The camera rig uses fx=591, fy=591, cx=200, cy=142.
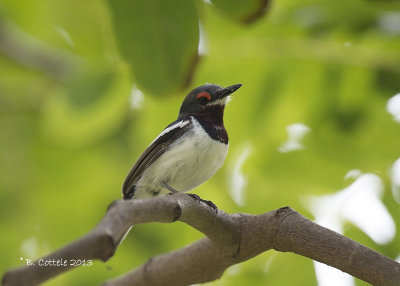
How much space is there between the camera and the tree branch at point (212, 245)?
4.86 feet

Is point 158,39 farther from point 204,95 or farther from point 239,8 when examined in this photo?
point 204,95

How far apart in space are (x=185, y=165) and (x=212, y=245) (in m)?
0.72

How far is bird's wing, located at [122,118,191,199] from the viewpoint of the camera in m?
3.43

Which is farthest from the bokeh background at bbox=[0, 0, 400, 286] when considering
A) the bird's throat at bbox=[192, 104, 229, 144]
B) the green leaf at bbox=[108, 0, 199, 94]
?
the green leaf at bbox=[108, 0, 199, 94]

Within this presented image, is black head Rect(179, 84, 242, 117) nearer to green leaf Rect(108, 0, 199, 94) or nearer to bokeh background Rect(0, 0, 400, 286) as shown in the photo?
bokeh background Rect(0, 0, 400, 286)

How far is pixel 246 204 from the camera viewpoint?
4.03 m

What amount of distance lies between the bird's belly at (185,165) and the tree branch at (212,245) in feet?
1.84

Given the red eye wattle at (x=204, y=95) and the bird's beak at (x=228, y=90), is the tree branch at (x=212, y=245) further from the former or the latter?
the red eye wattle at (x=204, y=95)

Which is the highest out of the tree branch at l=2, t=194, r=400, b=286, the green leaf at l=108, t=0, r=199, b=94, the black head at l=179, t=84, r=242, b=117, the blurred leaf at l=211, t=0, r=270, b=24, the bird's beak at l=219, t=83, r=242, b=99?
the black head at l=179, t=84, r=242, b=117

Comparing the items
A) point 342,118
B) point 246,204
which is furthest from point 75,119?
point 342,118

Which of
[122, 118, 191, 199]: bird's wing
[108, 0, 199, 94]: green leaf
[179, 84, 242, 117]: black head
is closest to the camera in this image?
[108, 0, 199, 94]: green leaf

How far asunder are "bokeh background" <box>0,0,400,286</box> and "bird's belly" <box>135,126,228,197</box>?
188 mm

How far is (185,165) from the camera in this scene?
3498 mm

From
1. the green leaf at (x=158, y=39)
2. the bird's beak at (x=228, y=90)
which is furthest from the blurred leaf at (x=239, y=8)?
the bird's beak at (x=228, y=90)
